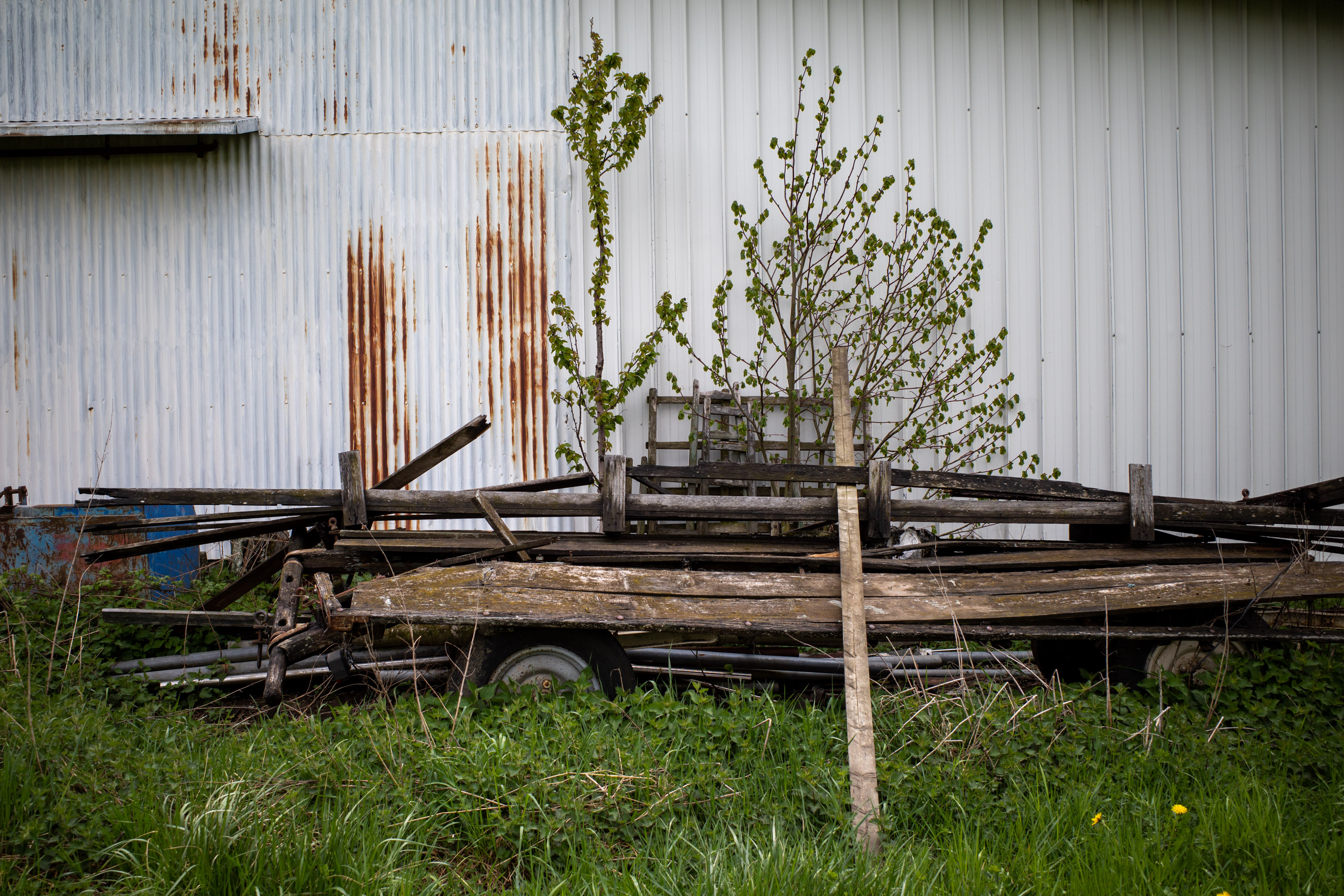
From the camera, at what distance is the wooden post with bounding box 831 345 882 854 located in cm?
275

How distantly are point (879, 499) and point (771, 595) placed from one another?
0.82 m

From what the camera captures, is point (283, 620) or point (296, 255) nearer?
point (283, 620)

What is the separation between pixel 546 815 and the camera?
8.62 feet

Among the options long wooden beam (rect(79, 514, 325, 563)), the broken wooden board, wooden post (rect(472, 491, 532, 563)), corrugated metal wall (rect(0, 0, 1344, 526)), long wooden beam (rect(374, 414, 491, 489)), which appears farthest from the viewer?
corrugated metal wall (rect(0, 0, 1344, 526))

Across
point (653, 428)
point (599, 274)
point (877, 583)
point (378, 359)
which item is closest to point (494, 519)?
point (877, 583)

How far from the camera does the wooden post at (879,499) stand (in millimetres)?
3918

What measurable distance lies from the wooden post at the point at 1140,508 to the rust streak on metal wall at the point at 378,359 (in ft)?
19.5

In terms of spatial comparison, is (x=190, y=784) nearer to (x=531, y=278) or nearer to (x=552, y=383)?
(x=552, y=383)

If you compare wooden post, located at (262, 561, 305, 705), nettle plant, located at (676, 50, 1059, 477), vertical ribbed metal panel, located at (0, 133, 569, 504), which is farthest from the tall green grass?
vertical ribbed metal panel, located at (0, 133, 569, 504)

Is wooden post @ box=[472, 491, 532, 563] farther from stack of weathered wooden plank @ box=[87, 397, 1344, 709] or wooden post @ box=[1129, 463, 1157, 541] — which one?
wooden post @ box=[1129, 463, 1157, 541]

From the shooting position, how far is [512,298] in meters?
7.18

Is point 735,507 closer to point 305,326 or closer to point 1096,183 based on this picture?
point 305,326

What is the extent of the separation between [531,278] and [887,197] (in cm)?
355

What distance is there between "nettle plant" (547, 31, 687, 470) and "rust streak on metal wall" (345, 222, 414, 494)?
4.86 feet
